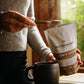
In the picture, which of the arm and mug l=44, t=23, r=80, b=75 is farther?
the arm

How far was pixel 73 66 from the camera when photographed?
80cm

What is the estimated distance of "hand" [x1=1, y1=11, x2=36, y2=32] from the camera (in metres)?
0.71

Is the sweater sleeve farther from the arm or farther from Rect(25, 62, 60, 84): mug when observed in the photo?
Rect(25, 62, 60, 84): mug

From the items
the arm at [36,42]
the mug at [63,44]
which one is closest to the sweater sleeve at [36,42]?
the arm at [36,42]

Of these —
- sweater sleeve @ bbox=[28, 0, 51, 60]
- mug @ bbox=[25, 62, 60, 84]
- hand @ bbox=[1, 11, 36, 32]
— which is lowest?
mug @ bbox=[25, 62, 60, 84]

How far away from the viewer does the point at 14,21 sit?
725 mm

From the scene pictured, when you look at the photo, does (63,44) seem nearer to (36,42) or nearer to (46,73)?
(46,73)

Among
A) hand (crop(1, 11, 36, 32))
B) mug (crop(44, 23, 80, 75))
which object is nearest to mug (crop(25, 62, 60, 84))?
mug (crop(44, 23, 80, 75))

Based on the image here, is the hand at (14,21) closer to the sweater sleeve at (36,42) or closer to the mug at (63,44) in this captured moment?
the mug at (63,44)

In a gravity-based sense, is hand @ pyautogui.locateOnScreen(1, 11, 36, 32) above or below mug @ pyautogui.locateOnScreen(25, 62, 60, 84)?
above

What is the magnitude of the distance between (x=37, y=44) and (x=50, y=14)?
37.8 inches

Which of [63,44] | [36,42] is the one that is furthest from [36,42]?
[63,44]

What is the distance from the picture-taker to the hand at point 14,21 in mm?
712

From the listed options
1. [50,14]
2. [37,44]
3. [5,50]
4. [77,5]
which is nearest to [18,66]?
[5,50]
